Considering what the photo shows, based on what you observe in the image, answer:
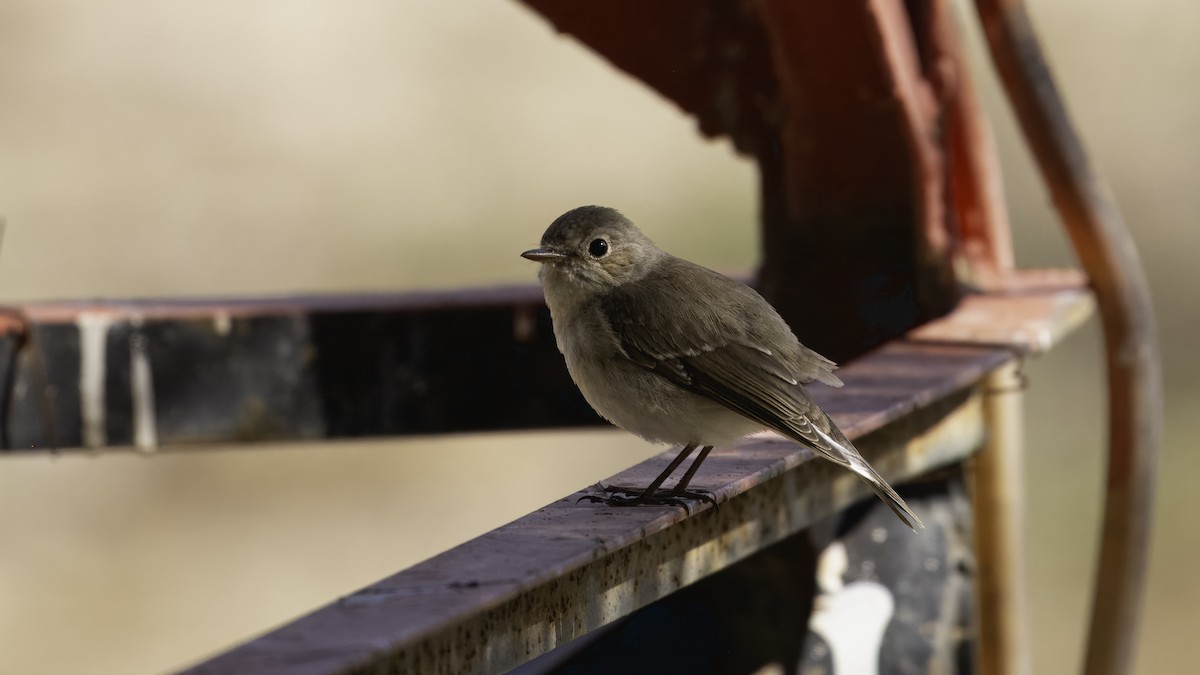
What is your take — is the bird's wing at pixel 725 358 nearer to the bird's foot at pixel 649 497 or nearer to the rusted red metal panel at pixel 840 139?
the bird's foot at pixel 649 497

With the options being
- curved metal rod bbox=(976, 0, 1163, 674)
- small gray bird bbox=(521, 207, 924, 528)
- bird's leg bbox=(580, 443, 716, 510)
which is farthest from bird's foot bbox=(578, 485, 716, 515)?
curved metal rod bbox=(976, 0, 1163, 674)

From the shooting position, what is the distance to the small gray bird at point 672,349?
11.3 feet

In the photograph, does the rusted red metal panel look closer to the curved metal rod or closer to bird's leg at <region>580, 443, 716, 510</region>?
the curved metal rod

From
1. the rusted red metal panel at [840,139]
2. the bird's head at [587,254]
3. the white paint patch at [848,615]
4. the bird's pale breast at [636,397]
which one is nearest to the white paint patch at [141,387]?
the rusted red metal panel at [840,139]

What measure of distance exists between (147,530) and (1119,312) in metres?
5.93

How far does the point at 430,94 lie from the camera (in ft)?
41.9

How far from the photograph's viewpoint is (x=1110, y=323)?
457cm

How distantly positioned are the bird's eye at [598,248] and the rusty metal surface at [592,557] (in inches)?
19.8

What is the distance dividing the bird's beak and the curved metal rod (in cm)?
139

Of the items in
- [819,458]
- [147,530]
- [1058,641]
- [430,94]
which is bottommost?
[1058,641]

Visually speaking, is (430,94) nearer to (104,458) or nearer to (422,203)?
(422,203)

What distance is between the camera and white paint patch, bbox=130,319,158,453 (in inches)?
194

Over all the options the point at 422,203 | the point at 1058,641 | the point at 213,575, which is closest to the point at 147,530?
the point at 213,575

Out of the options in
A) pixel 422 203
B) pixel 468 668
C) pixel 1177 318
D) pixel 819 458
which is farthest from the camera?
pixel 422 203
